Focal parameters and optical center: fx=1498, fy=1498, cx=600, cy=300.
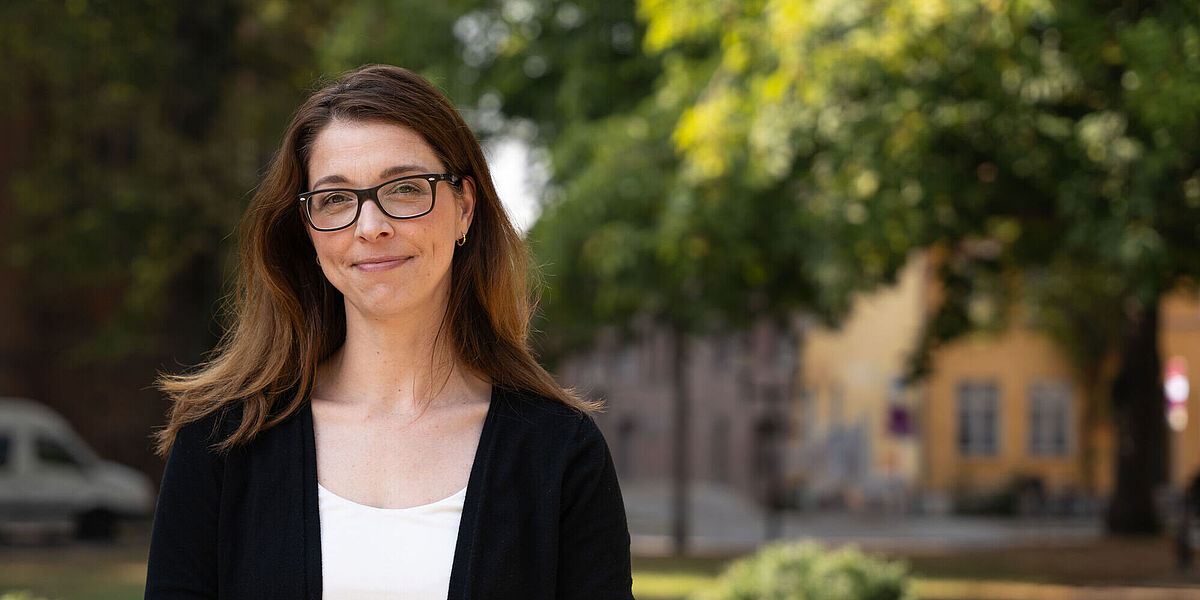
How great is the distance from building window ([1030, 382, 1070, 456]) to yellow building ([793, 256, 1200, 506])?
0.03 metres

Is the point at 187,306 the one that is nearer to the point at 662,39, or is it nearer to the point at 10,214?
the point at 10,214

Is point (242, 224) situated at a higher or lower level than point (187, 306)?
lower

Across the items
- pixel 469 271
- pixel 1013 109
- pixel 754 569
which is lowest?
pixel 754 569

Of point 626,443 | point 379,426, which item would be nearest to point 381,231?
point 379,426

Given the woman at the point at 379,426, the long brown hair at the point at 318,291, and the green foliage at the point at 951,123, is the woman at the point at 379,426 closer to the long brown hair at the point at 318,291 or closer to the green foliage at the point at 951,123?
the long brown hair at the point at 318,291

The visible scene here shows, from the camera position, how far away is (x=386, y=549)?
242cm

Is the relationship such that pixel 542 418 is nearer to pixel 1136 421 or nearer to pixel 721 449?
pixel 1136 421

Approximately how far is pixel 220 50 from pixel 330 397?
987 inches

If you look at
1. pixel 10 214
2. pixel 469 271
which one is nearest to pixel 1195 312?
pixel 10 214

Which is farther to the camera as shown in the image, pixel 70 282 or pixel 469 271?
pixel 70 282

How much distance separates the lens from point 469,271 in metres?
2.75

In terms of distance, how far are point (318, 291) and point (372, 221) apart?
0.35 meters

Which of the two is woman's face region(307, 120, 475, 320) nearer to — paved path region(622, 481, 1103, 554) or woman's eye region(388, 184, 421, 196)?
woman's eye region(388, 184, 421, 196)

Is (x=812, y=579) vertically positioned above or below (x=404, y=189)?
below
